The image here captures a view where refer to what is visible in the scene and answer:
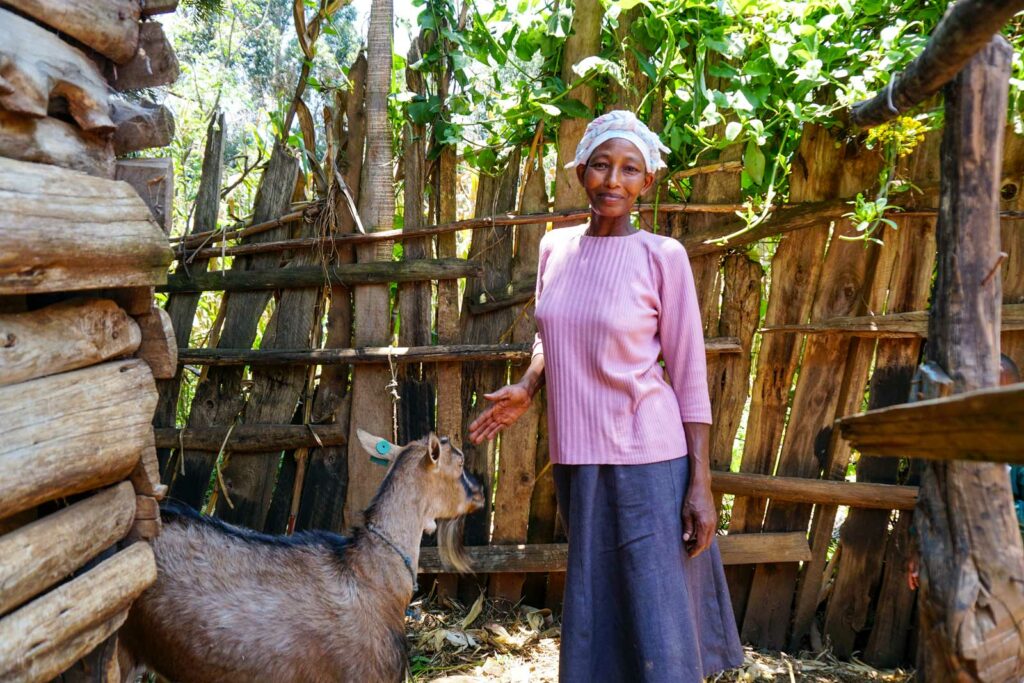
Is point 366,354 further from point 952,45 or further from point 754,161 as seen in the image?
point 952,45

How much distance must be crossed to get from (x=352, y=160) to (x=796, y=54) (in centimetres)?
233

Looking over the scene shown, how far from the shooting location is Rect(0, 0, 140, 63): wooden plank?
2.54 meters

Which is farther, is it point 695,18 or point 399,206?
point 399,206

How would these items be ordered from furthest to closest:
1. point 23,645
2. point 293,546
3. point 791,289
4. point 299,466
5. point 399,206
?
point 399,206, point 299,466, point 791,289, point 293,546, point 23,645

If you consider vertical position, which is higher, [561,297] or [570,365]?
[561,297]

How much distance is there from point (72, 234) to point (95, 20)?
30.9 inches

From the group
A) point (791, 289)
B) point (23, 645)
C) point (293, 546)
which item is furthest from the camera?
point (791, 289)

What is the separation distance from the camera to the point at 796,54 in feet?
12.3

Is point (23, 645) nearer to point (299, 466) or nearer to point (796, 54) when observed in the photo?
point (299, 466)

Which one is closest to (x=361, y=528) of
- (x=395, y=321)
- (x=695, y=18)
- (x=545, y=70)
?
(x=395, y=321)

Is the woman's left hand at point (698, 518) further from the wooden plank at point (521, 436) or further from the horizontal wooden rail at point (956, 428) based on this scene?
the wooden plank at point (521, 436)

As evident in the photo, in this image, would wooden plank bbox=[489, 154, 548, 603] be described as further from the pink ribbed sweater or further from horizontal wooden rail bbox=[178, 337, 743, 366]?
the pink ribbed sweater

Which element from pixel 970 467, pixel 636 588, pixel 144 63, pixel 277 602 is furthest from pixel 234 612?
pixel 970 467

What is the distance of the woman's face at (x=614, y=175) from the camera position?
283 cm
